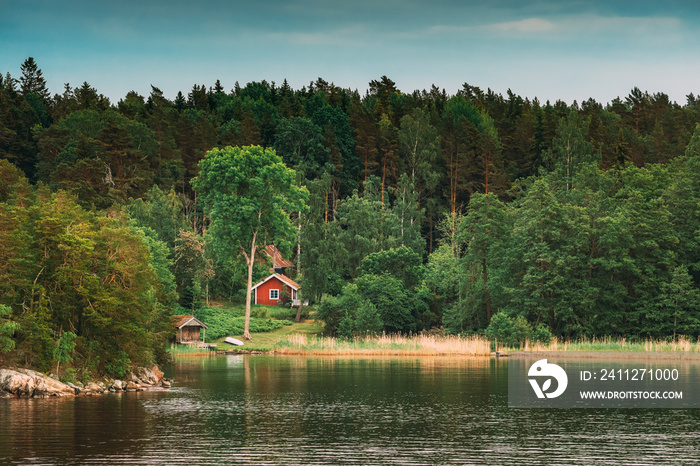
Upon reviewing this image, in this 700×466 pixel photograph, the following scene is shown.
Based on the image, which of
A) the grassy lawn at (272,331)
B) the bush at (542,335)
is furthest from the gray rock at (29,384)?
the bush at (542,335)

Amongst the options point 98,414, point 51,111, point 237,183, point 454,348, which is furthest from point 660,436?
point 51,111

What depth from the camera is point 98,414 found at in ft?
126

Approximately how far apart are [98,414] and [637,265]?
201ft

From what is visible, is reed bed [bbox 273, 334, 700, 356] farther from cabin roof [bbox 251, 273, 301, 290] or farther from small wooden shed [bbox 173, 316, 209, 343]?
cabin roof [bbox 251, 273, 301, 290]

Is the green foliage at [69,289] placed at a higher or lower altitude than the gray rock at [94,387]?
higher

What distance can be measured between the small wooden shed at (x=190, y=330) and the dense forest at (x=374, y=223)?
6448 mm

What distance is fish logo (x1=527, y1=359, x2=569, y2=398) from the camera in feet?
163

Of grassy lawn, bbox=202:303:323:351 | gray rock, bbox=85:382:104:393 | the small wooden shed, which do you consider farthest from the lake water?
grassy lawn, bbox=202:303:323:351

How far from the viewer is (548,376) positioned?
198ft

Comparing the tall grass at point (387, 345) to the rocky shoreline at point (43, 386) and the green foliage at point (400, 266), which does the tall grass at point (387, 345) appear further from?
the rocky shoreline at point (43, 386)

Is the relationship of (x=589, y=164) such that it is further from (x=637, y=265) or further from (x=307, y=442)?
(x=307, y=442)

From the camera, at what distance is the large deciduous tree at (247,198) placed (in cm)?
9338

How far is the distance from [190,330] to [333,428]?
5386cm

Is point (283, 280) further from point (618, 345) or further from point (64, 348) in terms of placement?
point (64, 348)
